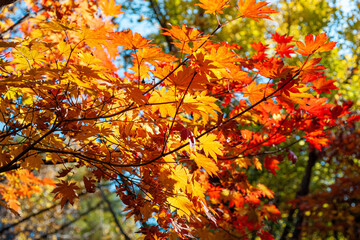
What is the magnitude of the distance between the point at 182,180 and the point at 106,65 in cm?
76

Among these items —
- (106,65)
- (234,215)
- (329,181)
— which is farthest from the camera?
(329,181)

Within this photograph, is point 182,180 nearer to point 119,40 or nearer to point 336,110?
point 119,40

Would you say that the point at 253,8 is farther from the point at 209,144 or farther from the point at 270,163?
the point at 270,163

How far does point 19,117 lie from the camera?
5.69 feet

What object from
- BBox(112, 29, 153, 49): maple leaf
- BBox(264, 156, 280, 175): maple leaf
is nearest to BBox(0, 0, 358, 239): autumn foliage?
BBox(112, 29, 153, 49): maple leaf

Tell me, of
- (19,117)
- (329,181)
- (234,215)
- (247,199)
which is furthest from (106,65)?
(329,181)

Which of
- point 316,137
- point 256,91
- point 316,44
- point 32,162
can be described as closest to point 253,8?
point 316,44

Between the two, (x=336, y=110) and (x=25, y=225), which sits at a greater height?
(x=25, y=225)

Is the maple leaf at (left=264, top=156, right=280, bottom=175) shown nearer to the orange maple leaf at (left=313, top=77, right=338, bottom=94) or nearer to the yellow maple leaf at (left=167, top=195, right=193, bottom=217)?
the orange maple leaf at (left=313, top=77, right=338, bottom=94)

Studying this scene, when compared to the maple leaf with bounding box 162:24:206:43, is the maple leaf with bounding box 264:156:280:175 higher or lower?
lower

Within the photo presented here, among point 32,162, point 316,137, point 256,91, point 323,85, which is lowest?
point 316,137

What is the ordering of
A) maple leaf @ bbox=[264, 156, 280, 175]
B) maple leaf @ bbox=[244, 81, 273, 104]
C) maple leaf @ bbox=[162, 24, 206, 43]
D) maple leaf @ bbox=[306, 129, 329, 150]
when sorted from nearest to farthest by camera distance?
maple leaf @ bbox=[162, 24, 206, 43] < maple leaf @ bbox=[244, 81, 273, 104] < maple leaf @ bbox=[306, 129, 329, 150] < maple leaf @ bbox=[264, 156, 280, 175]

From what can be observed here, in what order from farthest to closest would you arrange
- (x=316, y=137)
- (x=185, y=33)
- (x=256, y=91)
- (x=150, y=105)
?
(x=316, y=137)
(x=256, y=91)
(x=150, y=105)
(x=185, y=33)

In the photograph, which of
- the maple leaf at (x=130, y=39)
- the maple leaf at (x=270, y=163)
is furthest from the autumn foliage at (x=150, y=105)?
the maple leaf at (x=270, y=163)
